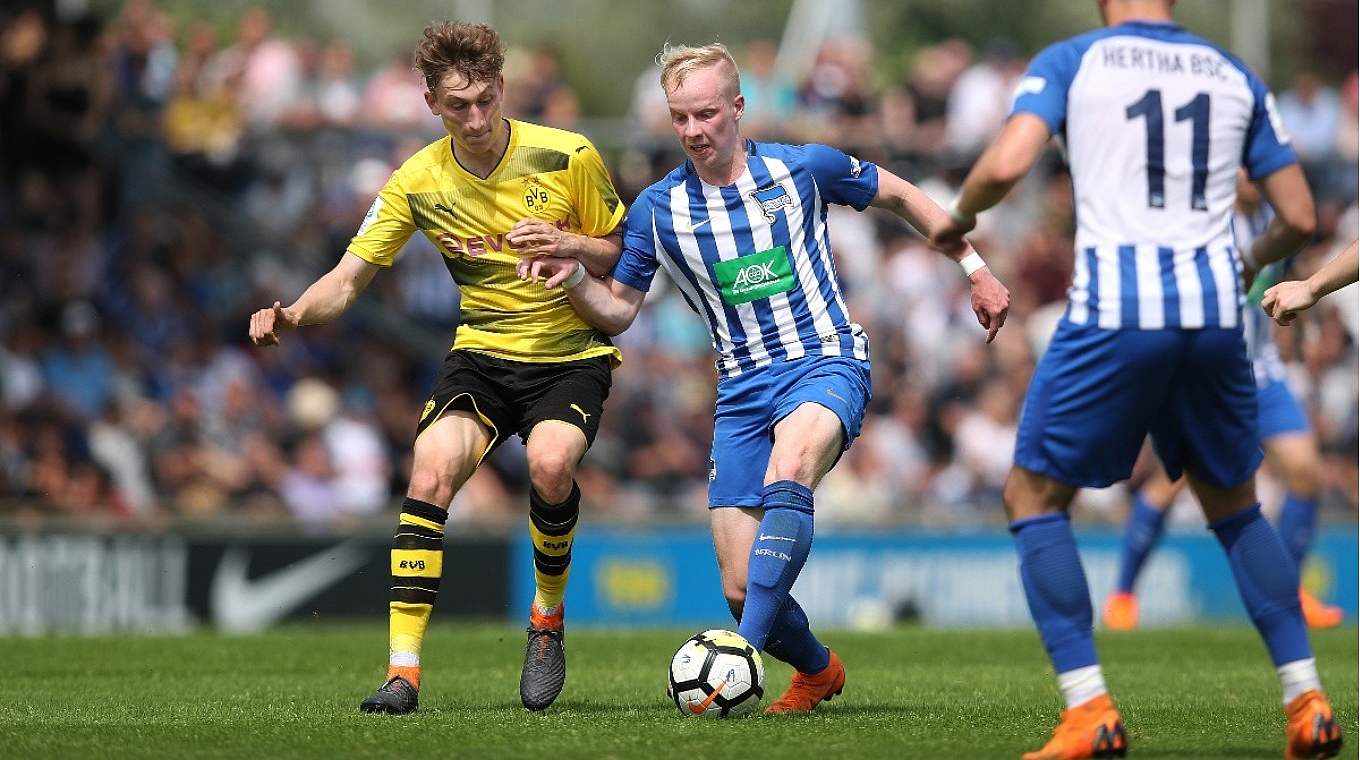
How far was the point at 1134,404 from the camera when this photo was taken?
5.44m

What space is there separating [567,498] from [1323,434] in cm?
1151

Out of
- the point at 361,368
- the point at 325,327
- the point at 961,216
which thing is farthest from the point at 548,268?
the point at 325,327

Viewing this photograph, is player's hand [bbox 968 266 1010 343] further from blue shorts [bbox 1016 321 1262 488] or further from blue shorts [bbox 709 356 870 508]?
blue shorts [bbox 1016 321 1262 488]

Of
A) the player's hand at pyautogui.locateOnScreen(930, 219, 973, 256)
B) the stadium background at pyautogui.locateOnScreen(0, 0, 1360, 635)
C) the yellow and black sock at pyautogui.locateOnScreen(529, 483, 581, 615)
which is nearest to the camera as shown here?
the player's hand at pyautogui.locateOnScreen(930, 219, 973, 256)

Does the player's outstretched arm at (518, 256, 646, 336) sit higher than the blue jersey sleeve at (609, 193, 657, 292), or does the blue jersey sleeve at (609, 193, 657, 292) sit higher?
the blue jersey sleeve at (609, 193, 657, 292)

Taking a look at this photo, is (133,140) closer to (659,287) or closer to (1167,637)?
(659,287)

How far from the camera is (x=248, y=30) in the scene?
17.5 metres

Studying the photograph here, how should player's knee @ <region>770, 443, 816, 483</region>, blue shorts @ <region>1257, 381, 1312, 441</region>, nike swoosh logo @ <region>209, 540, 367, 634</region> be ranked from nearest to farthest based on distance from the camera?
player's knee @ <region>770, 443, 816, 483</region> → blue shorts @ <region>1257, 381, 1312, 441</region> → nike swoosh logo @ <region>209, 540, 367, 634</region>

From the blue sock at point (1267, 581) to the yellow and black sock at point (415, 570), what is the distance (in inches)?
111

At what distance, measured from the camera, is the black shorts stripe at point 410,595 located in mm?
7148

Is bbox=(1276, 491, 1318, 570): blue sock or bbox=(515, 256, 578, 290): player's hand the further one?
bbox=(1276, 491, 1318, 570): blue sock

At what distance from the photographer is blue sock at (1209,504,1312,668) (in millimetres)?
5590

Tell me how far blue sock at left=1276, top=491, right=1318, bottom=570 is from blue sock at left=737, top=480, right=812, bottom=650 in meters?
5.68

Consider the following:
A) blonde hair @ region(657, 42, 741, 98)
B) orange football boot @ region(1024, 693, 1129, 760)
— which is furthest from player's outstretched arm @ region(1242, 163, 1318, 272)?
blonde hair @ region(657, 42, 741, 98)
